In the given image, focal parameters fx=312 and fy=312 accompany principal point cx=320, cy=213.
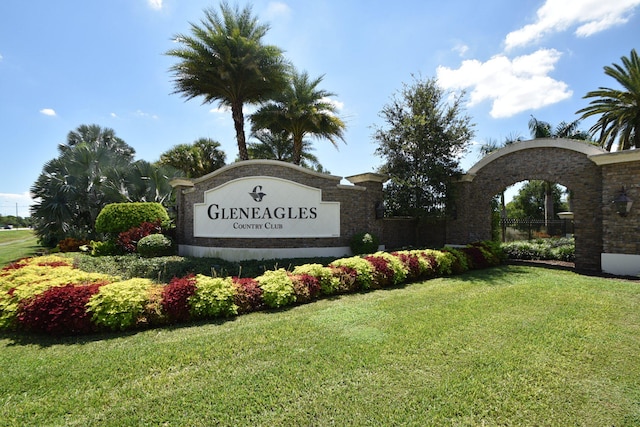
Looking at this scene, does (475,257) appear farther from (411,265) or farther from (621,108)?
(621,108)

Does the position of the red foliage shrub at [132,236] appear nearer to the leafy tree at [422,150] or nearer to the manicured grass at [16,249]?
the manicured grass at [16,249]

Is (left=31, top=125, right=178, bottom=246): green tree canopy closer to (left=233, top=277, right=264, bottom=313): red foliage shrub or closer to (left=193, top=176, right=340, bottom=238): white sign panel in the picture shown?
(left=193, top=176, right=340, bottom=238): white sign panel

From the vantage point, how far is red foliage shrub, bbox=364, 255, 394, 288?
25.3ft

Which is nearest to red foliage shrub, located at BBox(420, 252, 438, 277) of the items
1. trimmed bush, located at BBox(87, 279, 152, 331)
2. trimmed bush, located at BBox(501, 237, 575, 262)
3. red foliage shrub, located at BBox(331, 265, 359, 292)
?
red foliage shrub, located at BBox(331, 265, 359, 292)

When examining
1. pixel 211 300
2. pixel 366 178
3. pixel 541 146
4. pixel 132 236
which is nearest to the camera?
pixel 211 300

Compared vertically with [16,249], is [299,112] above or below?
above

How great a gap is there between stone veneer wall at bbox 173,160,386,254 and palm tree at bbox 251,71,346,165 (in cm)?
726

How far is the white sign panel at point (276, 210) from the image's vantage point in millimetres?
11508

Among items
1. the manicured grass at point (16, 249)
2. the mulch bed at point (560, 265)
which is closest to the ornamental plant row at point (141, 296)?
the mulch bed at point (560, 265)

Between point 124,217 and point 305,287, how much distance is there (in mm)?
10556

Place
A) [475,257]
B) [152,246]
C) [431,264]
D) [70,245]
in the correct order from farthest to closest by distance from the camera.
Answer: [70,245]
[152,246]
[475,257]
[431,264]

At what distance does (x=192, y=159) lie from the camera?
23266 millimetres

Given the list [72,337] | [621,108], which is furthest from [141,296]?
[621,108]

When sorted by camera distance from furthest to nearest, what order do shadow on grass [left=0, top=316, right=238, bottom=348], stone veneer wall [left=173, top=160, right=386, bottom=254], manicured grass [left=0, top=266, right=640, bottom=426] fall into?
1. stone veneer wall [left=173, top=160, right=386, bottom=254]
2. shadow on grass [left=0, top=316, right=238, bottom=348]
3. manicured grass [left=0, top=266, right=640, bottom=426]
